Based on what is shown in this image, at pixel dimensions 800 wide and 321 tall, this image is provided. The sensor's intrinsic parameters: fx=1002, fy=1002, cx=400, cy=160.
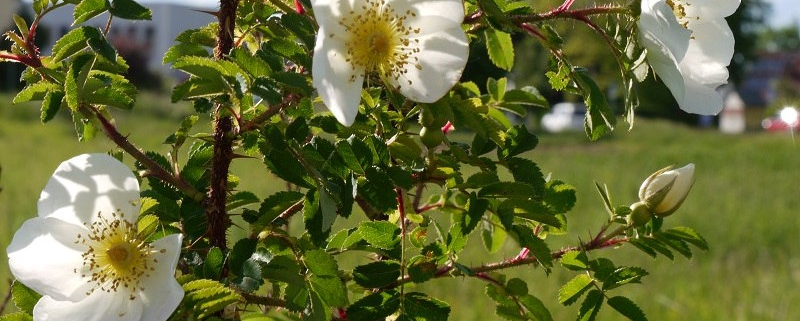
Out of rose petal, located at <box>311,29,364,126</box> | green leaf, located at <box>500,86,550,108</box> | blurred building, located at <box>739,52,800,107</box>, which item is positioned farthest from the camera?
blurred building, located at <box>739,52,800,107</box>

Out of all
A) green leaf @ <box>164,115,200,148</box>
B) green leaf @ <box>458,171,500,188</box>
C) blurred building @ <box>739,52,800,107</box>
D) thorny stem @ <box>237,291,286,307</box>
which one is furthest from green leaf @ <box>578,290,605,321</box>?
blurred building @ <box>739,52,800,107</box>

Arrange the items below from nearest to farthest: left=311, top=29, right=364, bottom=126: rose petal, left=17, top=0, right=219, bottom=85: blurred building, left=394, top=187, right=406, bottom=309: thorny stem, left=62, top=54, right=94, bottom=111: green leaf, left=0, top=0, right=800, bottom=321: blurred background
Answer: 1. left=311, top=29, right=364, bottom=126: rose petal
2. left=62, top=54, right=94, bottom=111: green leaf
3. left=394, top=187, right=406, bottom=309: thorny stem
4. left=0, top=0, right=800, bottom=321: blurred background
5. left=17, top=0, right=219, bottom=85: blurred building

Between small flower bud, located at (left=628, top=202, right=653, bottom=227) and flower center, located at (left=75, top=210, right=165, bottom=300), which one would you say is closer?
flower center, located at (left=75, top=210, right=165, bottom=300)

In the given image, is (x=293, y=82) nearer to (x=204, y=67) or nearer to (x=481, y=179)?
(x=204, y=67)

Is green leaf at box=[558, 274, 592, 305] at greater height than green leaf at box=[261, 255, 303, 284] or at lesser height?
lesser

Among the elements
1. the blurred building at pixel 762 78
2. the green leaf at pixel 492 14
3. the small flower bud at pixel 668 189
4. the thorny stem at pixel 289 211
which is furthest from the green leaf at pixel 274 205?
the blurred building at pixel 762 78

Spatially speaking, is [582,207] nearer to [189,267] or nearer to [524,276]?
[524,276]

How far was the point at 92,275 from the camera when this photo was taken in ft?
2.65

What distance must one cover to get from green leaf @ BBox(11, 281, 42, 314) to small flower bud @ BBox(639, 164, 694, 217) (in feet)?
1.85

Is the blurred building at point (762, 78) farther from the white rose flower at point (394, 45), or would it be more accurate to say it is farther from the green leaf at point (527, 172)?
the white rose flower at point (394, 45)

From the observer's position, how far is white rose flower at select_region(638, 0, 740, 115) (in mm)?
705

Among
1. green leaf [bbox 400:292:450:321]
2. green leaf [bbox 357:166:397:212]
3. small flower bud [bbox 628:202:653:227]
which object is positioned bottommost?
small flower bud [bbox 628:202:653:227]

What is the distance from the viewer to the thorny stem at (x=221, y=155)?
814 mm

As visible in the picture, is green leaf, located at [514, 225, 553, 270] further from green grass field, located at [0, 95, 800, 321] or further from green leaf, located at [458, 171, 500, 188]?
green grass field, located at [0, 95, 800, 321]
